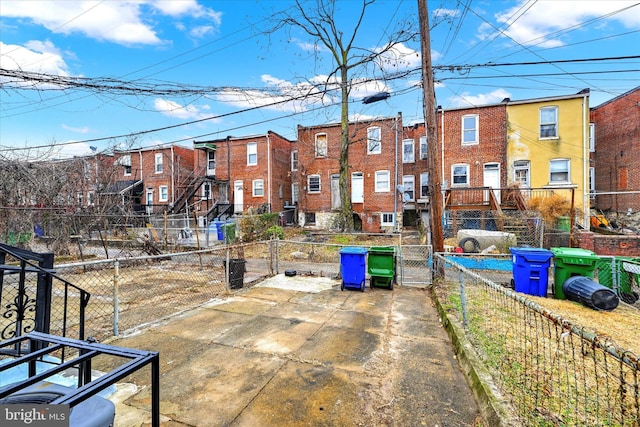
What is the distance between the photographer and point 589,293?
249 inches

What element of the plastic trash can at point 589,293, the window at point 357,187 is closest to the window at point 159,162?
the window at point 357,187

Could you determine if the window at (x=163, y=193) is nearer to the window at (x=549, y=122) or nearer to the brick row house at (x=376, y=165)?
the brick row house at (x=376, y=165)

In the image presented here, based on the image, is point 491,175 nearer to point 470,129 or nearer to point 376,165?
point 470,129

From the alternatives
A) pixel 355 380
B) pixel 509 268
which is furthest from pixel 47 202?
pixel 509 268

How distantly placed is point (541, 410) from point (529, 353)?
148cm

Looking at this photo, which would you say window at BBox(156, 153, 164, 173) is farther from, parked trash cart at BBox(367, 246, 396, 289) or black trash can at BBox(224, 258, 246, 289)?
parked trash cart at BBox(367, 246, 396, 289)

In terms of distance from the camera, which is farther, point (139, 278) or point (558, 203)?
point (558, 203)

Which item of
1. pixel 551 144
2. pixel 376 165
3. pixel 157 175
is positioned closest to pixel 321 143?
pixel 376 165

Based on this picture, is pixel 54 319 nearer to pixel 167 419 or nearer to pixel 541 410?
pixel 167 419

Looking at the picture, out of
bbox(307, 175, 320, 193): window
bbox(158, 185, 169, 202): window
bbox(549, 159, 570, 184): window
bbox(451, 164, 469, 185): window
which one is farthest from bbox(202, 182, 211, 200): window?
bbox(549, 159, 570, 184): window

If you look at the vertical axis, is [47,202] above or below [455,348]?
above

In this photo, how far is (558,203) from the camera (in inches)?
604

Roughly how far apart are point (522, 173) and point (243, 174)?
780 inches

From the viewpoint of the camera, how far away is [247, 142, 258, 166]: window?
2448 centimetres
